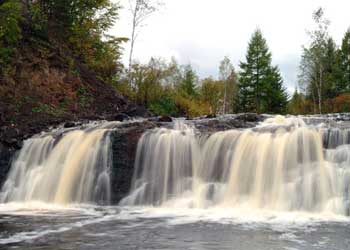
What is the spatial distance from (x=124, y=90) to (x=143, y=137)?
17864 mm

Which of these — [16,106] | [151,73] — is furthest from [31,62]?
[151,73]

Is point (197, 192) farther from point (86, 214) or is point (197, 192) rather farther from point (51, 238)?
point (51, 238)

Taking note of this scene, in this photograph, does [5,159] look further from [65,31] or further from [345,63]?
[345,63]

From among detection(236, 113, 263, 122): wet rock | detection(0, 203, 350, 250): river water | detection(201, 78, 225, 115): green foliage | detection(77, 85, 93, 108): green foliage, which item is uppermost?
detection(201, 78, 225, 115): green foliage

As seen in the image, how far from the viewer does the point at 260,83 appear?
5359cm

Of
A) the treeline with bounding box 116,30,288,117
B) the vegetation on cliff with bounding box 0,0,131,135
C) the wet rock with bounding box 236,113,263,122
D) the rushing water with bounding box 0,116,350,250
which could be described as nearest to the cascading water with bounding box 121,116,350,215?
the rushing water with bounding box 0,116,350,250

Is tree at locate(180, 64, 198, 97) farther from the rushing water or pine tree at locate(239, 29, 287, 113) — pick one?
the rushing water

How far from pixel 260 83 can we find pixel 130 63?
23.5 m

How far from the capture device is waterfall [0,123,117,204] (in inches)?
558

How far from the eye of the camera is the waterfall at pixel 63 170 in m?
14.2

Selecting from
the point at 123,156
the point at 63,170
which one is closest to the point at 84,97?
the point at 63,170

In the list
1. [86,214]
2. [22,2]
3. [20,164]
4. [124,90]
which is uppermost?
[22,2]

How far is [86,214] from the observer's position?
38.4 feet

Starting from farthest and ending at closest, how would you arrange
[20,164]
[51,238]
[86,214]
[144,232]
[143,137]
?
1. [20,164]
2. [143,137]
3. [86,214]
4. [144,232]
5. [51,238]
